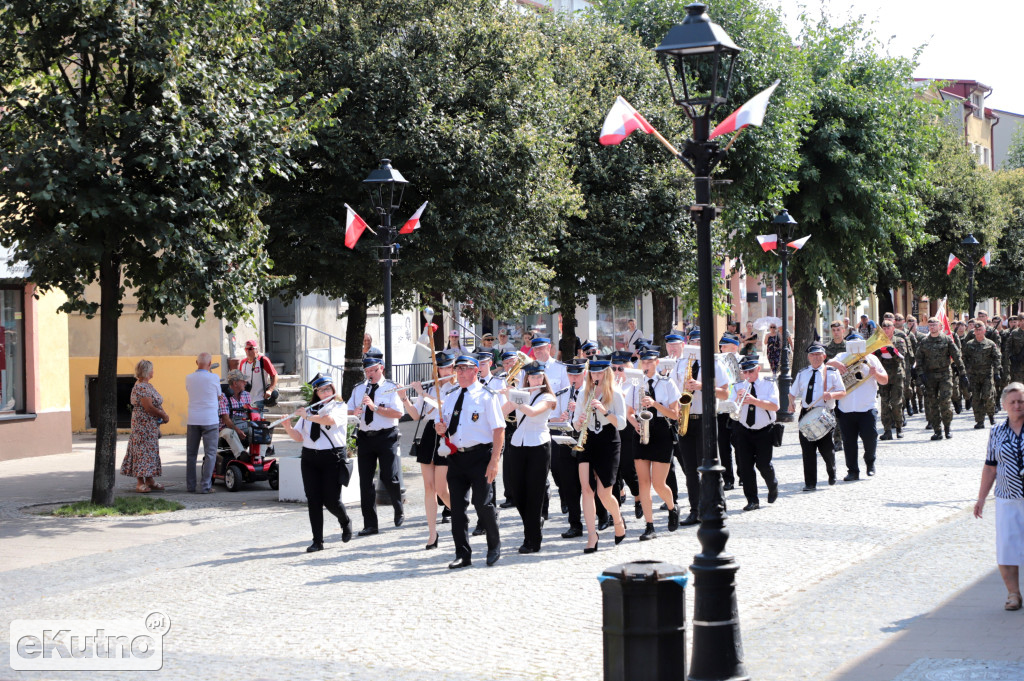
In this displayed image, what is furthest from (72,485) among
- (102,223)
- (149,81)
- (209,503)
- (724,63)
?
(724,63)

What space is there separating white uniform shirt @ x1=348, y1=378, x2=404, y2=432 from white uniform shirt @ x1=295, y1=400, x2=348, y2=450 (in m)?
0.58

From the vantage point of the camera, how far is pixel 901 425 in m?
21.1

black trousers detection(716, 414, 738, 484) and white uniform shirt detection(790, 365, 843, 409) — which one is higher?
white uniform shirt detection(790, 365, 843, 409)

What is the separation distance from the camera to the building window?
63.4 ft

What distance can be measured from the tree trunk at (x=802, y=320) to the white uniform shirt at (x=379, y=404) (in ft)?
61.5

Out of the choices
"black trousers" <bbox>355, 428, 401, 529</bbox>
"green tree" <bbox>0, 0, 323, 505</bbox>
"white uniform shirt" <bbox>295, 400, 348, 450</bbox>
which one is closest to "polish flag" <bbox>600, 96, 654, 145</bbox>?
"white uniform shirt" <bbox>295, 400, 348, 450</bbox>

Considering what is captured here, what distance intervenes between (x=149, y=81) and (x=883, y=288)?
118 feet

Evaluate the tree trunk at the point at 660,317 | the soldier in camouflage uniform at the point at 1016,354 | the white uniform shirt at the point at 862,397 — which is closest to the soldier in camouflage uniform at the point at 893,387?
the white uniform shirt at the point at 862,397

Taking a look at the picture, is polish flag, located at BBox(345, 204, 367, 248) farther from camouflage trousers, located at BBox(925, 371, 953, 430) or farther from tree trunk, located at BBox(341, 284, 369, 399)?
camouflage trousers, located at BBox(925, 371, 953, 430)

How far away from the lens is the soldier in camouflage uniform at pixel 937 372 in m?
20.2

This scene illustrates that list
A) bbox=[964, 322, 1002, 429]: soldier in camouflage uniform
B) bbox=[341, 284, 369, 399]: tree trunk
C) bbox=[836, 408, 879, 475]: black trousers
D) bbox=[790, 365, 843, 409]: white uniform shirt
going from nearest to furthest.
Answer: bbox=[790, 365, 843, 409]: white uniform shirt → bbox=[836, 408, 879, 475]: black trousers → bbox=[341, 284, 369, 399]: tree trunk → bbox=[964, 322, 1002, 429]: soldier in camouflage uniform

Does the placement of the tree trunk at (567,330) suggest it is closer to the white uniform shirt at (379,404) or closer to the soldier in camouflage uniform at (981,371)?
the soldier in camouflage uniform at (981,371)

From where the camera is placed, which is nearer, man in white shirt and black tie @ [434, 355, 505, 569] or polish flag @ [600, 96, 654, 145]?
polish flag @ [600, 96, 654, 145]

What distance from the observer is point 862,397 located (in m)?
15.9
